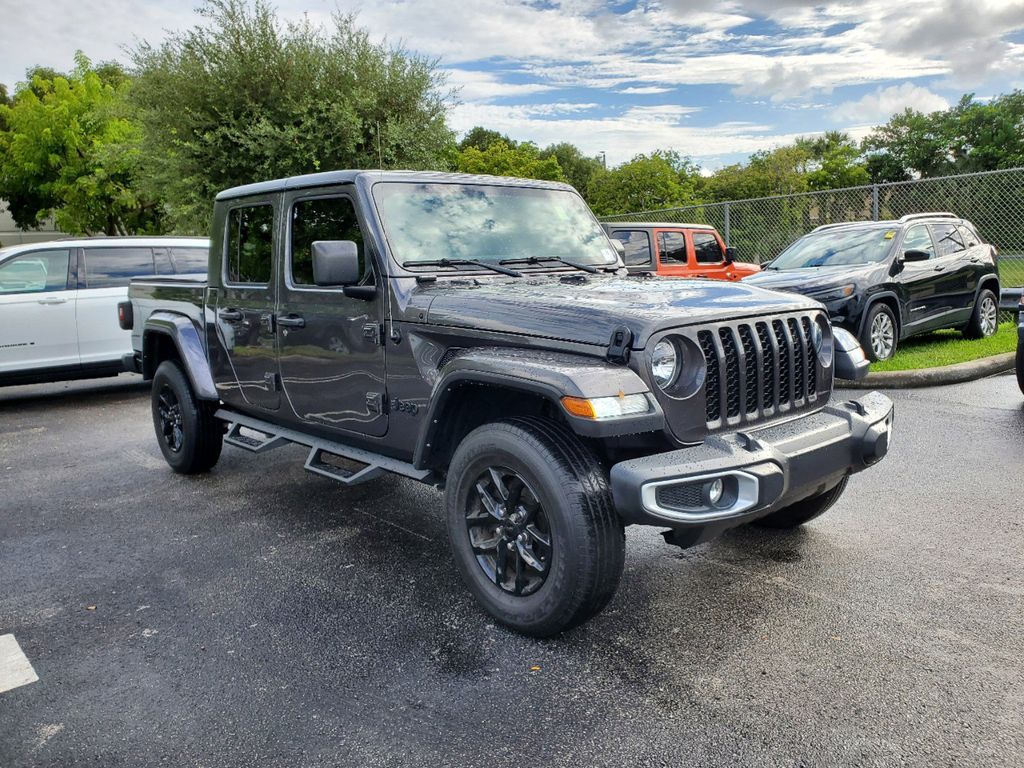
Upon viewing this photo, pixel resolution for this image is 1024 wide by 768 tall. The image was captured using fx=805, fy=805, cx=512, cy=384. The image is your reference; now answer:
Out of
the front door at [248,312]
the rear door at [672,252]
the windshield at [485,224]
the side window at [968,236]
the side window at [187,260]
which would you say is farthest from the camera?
the rear door at [672,252]

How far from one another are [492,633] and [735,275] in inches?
406

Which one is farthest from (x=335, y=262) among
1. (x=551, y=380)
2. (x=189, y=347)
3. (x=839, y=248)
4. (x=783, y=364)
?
(x=839, y=248)

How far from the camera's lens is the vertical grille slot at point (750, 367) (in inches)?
129

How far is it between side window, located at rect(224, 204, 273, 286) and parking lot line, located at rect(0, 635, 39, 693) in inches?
89.5

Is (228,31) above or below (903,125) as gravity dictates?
below

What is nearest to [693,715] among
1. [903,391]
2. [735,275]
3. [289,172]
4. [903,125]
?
[903,391]

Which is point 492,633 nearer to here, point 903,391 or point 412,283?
point 412,283

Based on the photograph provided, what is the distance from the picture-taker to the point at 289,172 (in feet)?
55.0

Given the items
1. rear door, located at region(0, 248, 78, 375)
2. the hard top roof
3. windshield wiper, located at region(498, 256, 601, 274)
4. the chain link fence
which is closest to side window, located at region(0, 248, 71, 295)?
rear door, located at region(0, 248, 78, 375)

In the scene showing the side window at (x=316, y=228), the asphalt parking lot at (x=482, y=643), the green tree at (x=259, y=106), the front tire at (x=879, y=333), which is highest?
the green tree at (x=259, y=106)

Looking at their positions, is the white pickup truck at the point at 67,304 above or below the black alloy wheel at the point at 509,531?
above

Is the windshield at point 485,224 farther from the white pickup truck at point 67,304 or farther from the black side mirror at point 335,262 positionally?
the white pickup truck at point 67,304

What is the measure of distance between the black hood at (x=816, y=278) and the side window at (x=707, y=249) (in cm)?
284

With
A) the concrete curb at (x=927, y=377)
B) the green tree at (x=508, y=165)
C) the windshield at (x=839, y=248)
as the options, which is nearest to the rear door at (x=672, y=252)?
the windshield at (x=839, y=248)
